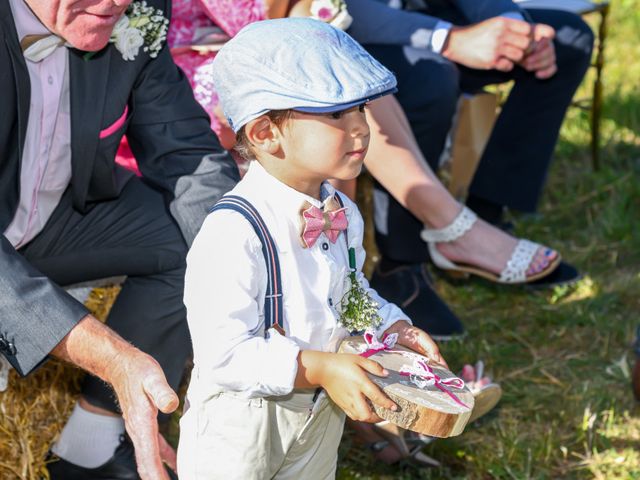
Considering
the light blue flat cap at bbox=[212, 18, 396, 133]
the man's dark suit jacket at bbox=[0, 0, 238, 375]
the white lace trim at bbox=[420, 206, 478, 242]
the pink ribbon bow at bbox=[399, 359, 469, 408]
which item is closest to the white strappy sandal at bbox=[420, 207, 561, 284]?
the white lace trim at bbox=[420, 206, 478, 242]

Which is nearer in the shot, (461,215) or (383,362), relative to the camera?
(383,362)

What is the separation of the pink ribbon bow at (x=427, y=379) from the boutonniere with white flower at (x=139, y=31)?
1.18 m

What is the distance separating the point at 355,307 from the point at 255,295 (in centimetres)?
28

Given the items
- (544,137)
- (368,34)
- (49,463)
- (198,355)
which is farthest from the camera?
(544,137)

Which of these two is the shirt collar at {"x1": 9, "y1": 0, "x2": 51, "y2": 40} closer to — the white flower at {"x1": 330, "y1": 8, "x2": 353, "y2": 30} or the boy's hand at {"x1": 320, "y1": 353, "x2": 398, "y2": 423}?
the white flower at {"x1": 330, "y1": 8, "x2": 353, "y2": 30}

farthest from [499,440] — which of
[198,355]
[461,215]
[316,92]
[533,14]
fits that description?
[533,14]

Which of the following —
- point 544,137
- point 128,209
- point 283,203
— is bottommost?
point 544,137

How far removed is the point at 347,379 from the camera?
214 cm

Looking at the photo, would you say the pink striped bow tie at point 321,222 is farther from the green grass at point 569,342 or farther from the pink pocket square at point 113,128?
the green grass at point 569,342

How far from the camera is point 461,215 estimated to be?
3873 millimetres

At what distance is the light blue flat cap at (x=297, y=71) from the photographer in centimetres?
215

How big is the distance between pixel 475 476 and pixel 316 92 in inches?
59.7

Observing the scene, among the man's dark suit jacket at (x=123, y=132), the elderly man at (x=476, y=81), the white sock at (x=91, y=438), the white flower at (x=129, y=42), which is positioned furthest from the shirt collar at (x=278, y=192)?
the elderly man at (x=476, y=81)

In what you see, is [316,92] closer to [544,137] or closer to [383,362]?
[383,362]
